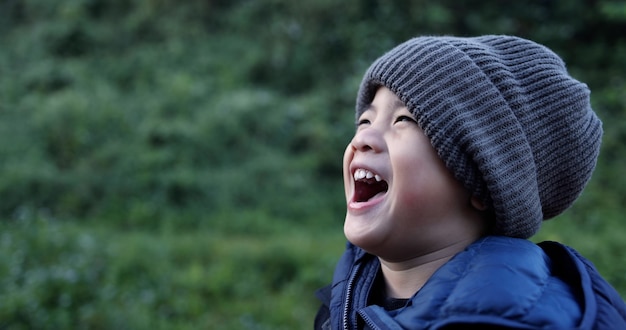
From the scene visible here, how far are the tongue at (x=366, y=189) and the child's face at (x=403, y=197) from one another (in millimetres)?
33

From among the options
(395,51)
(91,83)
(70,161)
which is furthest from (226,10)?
(395,51)

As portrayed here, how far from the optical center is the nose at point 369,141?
4.98ft

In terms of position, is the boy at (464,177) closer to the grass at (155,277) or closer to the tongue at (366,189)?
the tongue at (366,189)

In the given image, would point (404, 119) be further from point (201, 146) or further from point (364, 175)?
point (201, 146)

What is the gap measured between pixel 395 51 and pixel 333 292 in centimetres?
66

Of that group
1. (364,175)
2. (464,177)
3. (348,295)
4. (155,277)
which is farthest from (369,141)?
(155,277)

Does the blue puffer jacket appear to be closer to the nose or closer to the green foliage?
the nose

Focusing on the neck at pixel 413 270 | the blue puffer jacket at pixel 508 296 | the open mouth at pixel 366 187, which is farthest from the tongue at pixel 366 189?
the blue puffer jacket at pixel 508 296

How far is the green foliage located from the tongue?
9.12 feet

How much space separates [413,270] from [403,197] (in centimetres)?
21

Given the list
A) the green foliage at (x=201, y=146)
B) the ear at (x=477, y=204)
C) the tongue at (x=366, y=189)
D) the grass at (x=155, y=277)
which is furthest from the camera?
the green foliage at (x=201, y=146)

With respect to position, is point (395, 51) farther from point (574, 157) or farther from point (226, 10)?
point (226, 10)

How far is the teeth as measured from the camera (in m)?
1.52

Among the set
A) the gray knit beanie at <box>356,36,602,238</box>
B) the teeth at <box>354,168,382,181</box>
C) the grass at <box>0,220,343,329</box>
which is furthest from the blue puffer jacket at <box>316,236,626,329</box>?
the grass at <box>0,220,343,329</box>
